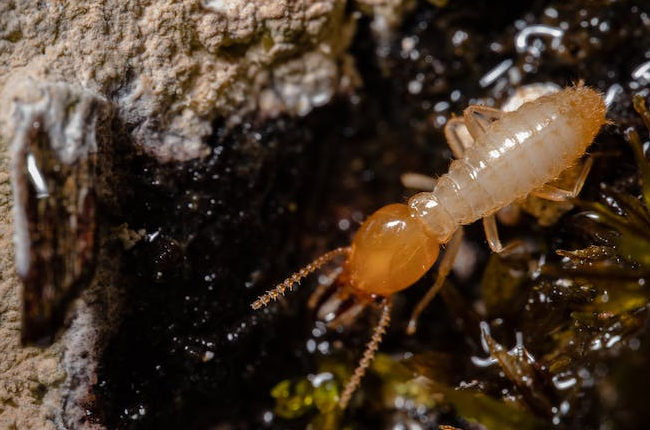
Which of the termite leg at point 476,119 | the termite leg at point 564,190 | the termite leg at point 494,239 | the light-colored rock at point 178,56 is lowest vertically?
the termite leg at point 494,239

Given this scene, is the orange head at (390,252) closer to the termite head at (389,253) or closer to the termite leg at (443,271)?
the termite head at (389,253)

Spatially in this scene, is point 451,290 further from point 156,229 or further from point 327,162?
point 156,229

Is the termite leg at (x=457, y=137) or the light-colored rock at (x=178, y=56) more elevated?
the light-colored rock at (x=178, y=56)

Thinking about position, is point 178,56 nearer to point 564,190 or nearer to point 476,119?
point 476,119

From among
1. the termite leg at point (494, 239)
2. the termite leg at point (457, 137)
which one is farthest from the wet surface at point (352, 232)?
the termite leg at point (457, 137)

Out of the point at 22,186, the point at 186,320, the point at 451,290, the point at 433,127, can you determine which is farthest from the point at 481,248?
the point at 22,186

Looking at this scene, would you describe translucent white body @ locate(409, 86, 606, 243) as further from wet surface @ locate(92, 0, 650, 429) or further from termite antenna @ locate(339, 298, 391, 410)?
termite antenna @ locate(339, 298, 391, 410)

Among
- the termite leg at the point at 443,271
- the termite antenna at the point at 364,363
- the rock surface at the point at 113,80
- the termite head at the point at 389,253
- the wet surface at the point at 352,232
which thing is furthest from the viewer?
the termite leg at the point at 443,271

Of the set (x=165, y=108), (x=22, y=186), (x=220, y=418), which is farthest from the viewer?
(x=220, y=418)
